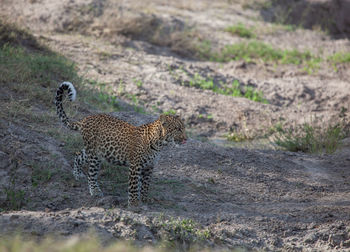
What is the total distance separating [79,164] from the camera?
7.05 meters

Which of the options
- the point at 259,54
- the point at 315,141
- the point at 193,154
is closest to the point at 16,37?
the point at 193,154

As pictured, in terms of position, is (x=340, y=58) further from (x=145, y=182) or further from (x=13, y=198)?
(x=13, y=198)

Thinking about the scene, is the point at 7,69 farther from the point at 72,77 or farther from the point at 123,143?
the point at 123,143

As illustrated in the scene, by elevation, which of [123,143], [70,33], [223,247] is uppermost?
[70,33]

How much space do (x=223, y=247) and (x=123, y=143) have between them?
1903 millimetres

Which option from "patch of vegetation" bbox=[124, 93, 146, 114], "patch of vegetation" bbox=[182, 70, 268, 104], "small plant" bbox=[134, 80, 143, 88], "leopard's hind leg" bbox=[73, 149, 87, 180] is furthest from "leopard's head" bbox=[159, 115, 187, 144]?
"patch of vegetation" bbox=[182, 70, 268, 104]

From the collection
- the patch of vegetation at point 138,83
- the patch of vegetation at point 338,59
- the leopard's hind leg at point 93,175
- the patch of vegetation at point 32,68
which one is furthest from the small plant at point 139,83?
the patch of vegetation at point 338,59

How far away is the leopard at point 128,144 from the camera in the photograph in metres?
6.36

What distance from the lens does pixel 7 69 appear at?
31.8ft

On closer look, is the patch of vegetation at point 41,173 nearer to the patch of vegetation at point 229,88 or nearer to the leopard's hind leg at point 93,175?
the leopard's hind leg at point 93,175

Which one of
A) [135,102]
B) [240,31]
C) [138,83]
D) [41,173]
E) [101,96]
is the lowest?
[41,173]

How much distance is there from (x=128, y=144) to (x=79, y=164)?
905mm

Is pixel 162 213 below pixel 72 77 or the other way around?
below

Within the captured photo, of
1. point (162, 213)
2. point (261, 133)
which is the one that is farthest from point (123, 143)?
point (261, 133)
